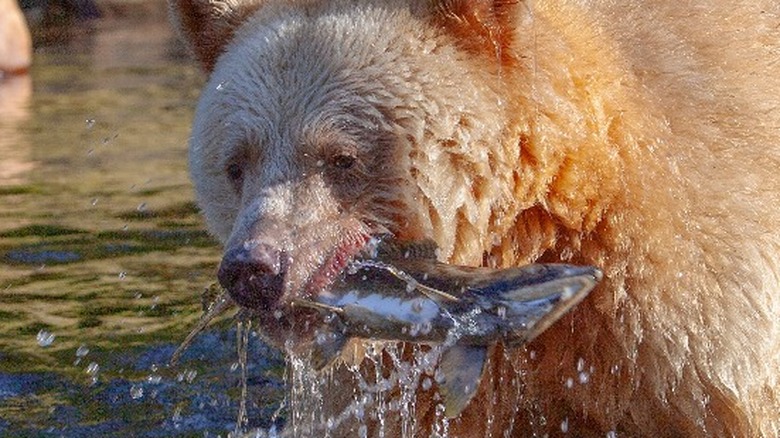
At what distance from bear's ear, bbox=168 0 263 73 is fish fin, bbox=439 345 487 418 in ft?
4.34

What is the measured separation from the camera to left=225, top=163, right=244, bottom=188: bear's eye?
13.9 feet

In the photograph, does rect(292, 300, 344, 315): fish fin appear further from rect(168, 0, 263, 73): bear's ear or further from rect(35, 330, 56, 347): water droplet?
rect(35, 330, 56, 347): water droplet

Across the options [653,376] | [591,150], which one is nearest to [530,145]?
[591,150]

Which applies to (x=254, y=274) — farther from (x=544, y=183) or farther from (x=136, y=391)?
(x=136, y=391)

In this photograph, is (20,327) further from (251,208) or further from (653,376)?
(653,376)

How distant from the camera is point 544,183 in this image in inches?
159

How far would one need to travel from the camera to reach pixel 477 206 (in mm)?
4031

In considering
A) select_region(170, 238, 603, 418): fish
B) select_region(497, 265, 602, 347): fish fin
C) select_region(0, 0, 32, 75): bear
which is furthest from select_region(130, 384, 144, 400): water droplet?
select_region(0, 0, 32, 75): bear

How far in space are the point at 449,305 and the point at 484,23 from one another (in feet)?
2.67

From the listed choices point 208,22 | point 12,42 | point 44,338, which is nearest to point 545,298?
point 208,22

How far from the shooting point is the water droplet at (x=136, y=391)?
584 cm

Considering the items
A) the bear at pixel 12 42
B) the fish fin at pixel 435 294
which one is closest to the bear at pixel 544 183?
the fish fin at pixel 435 294

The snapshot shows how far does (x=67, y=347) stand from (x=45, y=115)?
6.21 m

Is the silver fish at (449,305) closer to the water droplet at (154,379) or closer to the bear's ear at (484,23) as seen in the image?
the bear's ear at (484,23)
